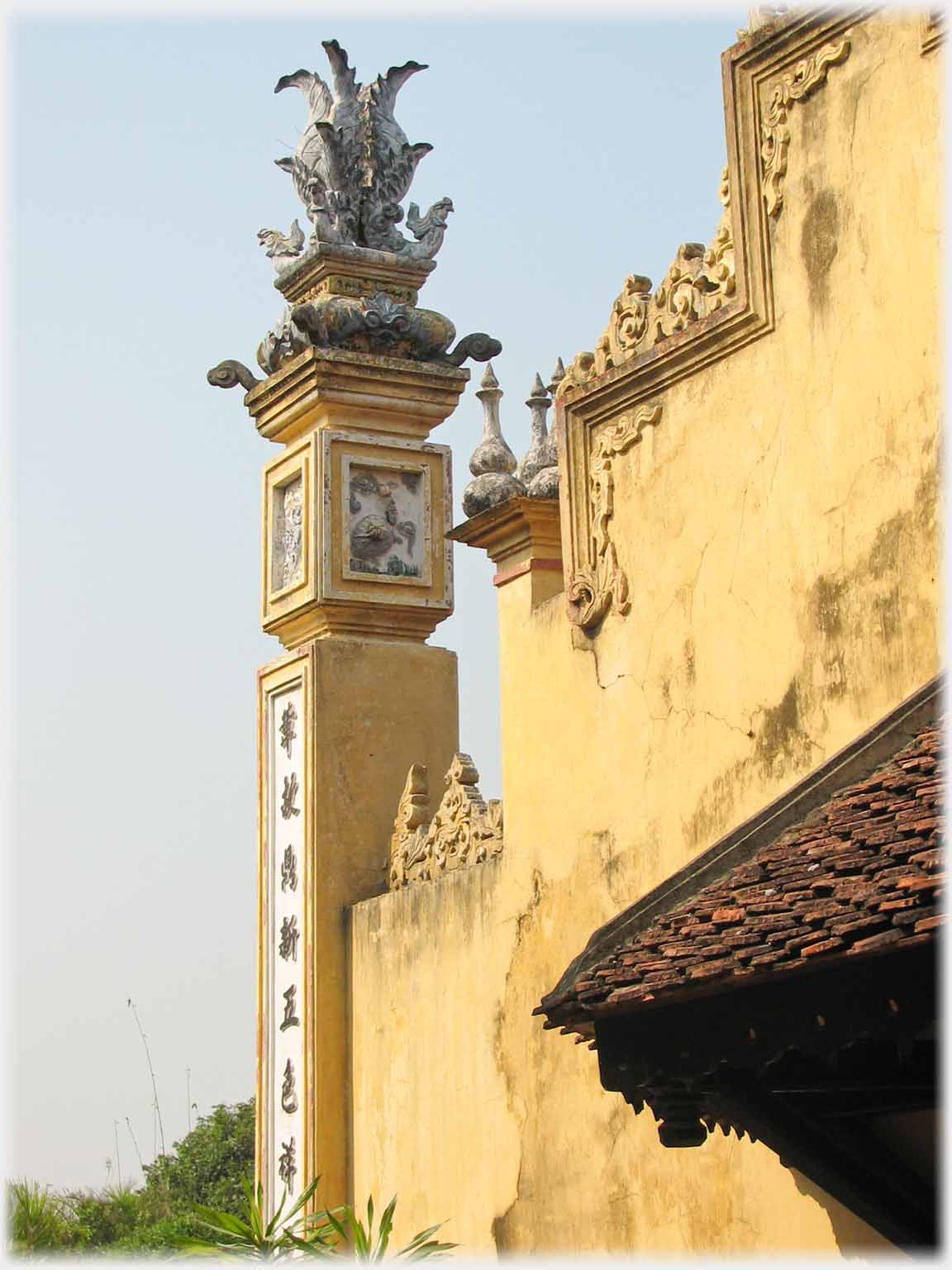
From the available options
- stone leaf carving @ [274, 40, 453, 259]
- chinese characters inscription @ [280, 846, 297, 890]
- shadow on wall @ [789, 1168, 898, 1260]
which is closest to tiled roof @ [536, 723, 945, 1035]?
shadow on wall @ [789, 1168, 898, 1260]

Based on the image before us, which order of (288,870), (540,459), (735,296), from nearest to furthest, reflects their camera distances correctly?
(735,296), (540,459), (288,870)

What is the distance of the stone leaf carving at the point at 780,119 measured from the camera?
28.6ft

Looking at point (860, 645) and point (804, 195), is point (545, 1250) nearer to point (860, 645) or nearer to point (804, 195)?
point (860, 645)

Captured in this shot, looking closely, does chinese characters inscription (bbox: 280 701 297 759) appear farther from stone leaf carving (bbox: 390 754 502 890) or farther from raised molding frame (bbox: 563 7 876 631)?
raised molding frame (bbox: 563 7 876 631)

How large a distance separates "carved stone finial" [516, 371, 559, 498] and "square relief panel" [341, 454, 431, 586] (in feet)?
3.78

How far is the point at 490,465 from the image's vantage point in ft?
37.7

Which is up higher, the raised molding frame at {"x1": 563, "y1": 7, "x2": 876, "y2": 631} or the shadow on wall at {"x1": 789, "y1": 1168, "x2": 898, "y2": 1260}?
the raised molding frame at {"x1": 563, "y1": 7, "x2": 876, "y2": 631}

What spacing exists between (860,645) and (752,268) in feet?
5.70

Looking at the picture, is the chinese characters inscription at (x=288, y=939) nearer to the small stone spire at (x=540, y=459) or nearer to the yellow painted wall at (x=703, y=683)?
the yellow painted wall at (x=703, y=683)

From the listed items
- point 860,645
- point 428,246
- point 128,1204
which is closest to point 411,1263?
point 860,645

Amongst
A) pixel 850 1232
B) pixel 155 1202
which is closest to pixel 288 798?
pixel 850 1232

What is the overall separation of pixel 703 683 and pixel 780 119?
230 centimetres

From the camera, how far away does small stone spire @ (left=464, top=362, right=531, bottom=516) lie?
36.5 feet

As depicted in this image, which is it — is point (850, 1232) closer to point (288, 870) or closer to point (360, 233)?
point (288, 870)
